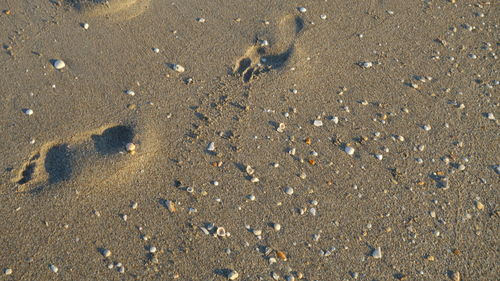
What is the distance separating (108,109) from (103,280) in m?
1.25

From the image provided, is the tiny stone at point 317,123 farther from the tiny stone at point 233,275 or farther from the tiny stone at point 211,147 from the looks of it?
the tiny stone at point 233,275

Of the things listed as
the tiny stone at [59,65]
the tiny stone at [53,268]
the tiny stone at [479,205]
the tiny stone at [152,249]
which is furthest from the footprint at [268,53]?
the tiny stone at [53,268]

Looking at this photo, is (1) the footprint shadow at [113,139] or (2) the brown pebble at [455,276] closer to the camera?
(2) the brown pebble at [455,276]

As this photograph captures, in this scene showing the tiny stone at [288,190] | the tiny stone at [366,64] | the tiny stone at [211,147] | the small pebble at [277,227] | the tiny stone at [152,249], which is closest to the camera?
the tiny stone at [152,249]

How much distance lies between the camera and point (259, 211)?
2846mm

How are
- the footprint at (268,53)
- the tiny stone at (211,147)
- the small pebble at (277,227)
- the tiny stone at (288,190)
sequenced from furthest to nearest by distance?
the footprint at (268,53) < the tiny stone at (211,147) < the tiny stone at (288,190) < the small pebble at (277,227)

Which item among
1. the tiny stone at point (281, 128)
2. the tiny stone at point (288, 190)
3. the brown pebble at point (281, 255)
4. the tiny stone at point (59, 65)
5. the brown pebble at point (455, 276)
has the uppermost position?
the tiny stone at point (59, 65)

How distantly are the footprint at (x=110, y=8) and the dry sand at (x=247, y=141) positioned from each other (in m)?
0.01

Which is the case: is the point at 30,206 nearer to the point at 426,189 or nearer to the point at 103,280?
the point at 103,280

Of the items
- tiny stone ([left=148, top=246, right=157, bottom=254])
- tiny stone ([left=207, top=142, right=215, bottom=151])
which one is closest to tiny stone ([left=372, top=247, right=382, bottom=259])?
tiny stone ([left=207, top=142, right=215, bottom=151])

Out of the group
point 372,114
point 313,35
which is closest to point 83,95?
point 313,35

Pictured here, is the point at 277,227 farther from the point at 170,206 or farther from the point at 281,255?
the point at 170,206

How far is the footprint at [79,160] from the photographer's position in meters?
2.84

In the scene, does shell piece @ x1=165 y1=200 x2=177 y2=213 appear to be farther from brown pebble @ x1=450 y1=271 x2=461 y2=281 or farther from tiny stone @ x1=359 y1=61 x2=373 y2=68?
tiny stone @ x1=359 y1=61 x2=373 y2=68
